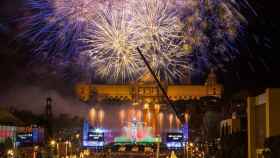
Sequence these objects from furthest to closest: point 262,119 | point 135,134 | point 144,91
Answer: point 135,134
point 144,91
point 262,119

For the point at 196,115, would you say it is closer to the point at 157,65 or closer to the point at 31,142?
the point at 31,142

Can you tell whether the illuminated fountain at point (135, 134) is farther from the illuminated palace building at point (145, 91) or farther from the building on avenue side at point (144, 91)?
the building on avenue side at point (144, 91)

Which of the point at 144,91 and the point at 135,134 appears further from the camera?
the point at 135,134

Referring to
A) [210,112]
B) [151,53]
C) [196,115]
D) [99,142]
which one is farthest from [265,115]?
[196,115]

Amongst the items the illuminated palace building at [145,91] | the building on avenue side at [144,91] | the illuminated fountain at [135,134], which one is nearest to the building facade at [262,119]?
the illuminated palace building at [145,91]

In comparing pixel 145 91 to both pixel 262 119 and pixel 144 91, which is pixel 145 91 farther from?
pixel 262 119

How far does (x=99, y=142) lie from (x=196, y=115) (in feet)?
89.9

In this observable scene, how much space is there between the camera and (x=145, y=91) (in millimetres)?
79812

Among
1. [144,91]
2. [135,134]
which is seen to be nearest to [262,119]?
[144,91]

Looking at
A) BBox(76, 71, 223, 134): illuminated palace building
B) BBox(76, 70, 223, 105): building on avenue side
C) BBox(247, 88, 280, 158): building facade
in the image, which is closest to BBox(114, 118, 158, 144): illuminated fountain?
BBox(76, 71, 223, 134): illuminated palace building

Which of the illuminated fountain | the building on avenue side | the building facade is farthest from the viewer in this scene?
the illuminated fountain

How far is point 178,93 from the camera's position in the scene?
74.8m

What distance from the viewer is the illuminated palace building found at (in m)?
71.3

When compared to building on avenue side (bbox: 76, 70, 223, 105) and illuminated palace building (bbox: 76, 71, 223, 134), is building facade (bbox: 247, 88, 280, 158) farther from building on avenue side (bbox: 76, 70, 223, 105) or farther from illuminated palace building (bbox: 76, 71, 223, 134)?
building on avenue side (bbox: 76, 70, 223, 105)
